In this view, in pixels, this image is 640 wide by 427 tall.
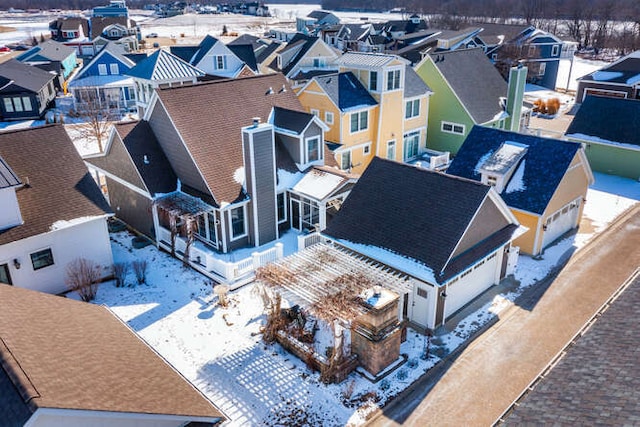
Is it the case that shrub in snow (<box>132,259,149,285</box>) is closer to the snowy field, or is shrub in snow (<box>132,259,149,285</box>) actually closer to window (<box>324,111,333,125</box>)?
the snowy field

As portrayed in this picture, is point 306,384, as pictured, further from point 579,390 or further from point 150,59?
point 150,59

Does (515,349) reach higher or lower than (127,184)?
lower

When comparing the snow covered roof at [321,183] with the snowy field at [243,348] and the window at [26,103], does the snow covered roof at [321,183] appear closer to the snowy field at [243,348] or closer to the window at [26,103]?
the snowy field at [243,348]

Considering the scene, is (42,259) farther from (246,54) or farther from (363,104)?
(246,54)

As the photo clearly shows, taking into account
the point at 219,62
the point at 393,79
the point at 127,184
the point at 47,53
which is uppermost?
the point at 393,79

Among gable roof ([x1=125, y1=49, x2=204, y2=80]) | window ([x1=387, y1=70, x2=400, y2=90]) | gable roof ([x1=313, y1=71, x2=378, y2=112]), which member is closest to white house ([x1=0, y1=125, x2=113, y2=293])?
gable roof ([x1=125, y1=49, x2=204, y2=80])

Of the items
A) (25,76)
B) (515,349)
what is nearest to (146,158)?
(515,349)
